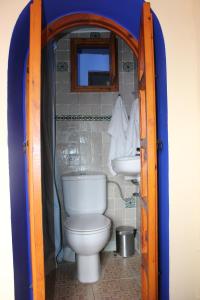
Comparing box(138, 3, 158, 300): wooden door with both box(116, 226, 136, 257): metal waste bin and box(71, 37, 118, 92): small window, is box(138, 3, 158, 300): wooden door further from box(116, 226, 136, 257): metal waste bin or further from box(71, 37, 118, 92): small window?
box(71, 37, 118, 92): small window

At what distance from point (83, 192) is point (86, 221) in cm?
30

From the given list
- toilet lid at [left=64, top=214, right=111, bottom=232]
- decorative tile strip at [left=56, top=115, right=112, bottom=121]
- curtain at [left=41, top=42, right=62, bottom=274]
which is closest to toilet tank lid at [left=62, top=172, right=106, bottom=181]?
curtain at [left=41, top=42, right=62, bottom=274]

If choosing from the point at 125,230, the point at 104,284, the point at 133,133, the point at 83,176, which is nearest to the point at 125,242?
the point at 125,230

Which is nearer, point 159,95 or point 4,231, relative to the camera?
point 4,231

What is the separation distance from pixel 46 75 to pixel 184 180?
1346mm

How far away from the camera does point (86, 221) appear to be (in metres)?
2.03

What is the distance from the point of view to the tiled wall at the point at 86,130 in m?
2.47

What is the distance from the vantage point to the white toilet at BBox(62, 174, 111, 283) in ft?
6.07

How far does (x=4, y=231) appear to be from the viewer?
4.20ft

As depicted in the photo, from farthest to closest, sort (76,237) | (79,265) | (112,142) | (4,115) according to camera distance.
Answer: (112,142) → (79,265) → (76,237) → (4,115)

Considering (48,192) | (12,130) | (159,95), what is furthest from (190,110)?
(48,192)

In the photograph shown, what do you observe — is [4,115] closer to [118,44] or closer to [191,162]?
[191,162]

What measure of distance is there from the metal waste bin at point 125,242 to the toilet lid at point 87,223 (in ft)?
1.32

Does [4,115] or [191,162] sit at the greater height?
[4,115]
